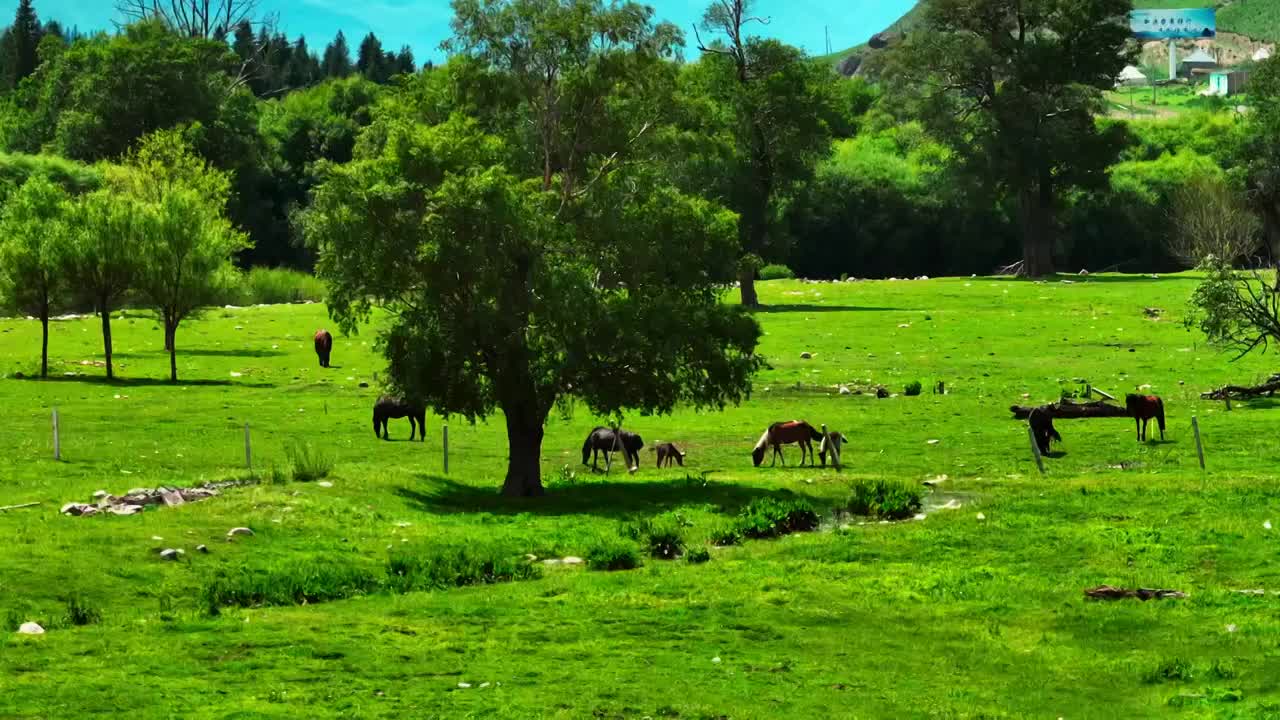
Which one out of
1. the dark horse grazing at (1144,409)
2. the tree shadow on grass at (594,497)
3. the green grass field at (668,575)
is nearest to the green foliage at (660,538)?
the green grass field at (668,575)

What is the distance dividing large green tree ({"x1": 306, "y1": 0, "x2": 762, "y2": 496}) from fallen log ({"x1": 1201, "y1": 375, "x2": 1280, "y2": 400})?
20782mm

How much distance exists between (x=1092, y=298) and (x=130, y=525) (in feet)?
220

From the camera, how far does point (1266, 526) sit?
30734 millimetres

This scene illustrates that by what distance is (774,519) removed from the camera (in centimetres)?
3269

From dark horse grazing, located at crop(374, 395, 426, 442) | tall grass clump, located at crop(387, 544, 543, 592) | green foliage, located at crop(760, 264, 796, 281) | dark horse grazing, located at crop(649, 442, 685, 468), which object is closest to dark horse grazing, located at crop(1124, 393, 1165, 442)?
dark horse grazing, located at crop(649, 442, 685, 468)

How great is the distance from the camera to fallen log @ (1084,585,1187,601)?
998 inches

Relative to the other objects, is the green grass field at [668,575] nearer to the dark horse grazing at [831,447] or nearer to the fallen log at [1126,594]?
the fallen log at [1126,594]

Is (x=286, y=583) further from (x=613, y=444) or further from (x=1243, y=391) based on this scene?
(x=1243, y=391)

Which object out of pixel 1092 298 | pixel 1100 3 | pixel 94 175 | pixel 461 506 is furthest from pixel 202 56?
pixel 461 506

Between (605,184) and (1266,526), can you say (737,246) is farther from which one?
(1266,526)

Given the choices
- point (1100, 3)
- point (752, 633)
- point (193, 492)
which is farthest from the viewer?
point (1100, 3)

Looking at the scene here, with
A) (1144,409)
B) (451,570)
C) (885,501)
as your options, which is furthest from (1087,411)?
(451,570)

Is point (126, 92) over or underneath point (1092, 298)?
over

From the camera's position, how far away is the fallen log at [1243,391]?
172 feet
